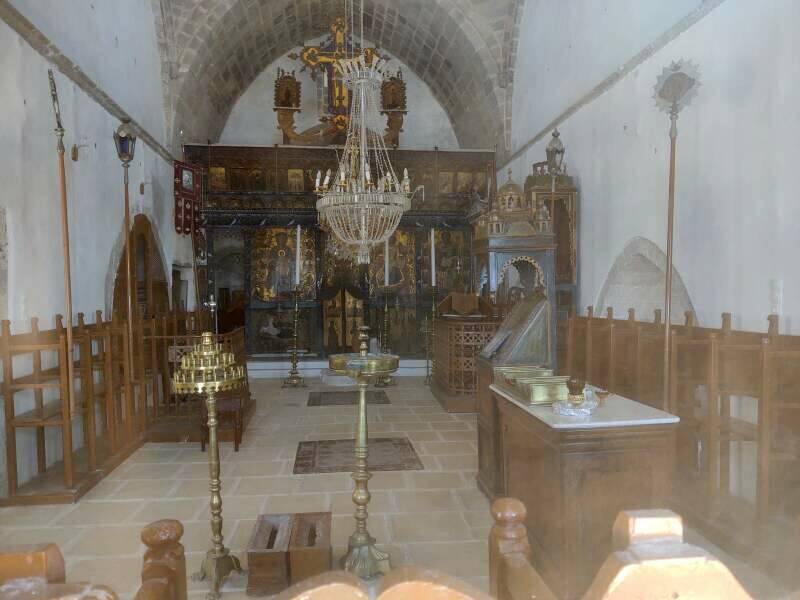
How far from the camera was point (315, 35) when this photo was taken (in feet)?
38.1

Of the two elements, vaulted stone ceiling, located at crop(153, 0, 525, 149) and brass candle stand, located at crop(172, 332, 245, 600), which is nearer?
brass candle stand, located at crop(172, 332, 245, 600)

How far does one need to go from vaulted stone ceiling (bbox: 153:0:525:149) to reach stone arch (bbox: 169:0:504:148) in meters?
0.02

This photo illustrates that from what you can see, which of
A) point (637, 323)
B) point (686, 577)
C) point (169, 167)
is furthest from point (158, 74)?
point (686, 577)

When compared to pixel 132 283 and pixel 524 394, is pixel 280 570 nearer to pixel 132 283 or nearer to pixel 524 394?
pixel 524 394

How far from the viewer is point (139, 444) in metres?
5.35

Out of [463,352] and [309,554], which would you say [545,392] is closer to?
[309,554]

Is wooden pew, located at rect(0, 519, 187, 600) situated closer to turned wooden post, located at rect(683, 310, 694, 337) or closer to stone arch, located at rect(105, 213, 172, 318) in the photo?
turned wooden post, located at rect(683, 310, 694, 337)

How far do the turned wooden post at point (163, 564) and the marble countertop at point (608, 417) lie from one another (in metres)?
1.61

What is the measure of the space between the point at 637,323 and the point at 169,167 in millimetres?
7105

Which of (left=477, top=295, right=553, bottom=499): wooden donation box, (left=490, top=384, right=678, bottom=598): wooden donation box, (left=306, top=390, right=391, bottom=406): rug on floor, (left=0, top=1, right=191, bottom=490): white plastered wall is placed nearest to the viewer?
(left=490, top=384, right=678, bottom=598): wooden donation box

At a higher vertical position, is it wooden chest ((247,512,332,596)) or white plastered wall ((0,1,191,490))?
white plastered wall ((0,1,191,490))

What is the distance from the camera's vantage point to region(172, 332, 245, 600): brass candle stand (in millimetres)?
2469

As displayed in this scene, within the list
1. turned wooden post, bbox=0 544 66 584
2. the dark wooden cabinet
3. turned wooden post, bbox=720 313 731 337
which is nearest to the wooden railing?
turned wooden post, bbox=0 544 66 584

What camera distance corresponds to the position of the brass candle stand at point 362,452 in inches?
102
